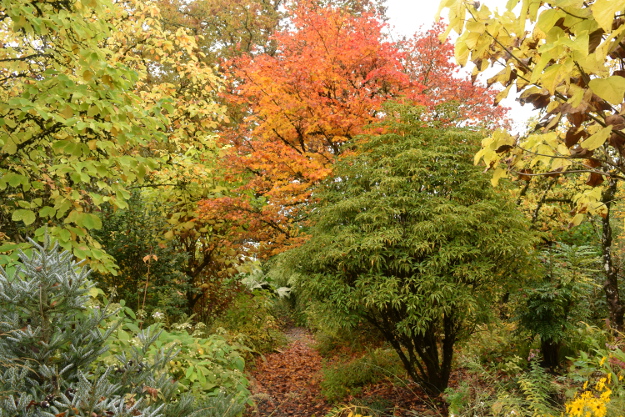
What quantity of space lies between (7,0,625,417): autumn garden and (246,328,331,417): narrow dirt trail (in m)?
0.05

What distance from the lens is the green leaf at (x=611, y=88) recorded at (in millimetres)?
1255

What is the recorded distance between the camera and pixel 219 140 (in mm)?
8672

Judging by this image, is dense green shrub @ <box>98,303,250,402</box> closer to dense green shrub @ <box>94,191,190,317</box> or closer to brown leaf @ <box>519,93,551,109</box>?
brown leaf @ <box>519,93,551,109</box>

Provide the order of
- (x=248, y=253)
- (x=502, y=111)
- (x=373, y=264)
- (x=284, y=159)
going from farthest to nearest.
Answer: (x=502, y=111), (x=248, y=253), (x=284, y=159), (x=373, y=264)

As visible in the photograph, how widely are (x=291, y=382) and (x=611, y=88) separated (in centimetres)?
684

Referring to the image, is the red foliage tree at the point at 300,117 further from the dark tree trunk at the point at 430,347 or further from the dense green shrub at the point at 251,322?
the dark tree trunk at the point at 430,347

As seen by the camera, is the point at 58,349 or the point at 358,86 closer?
the point at 58,349

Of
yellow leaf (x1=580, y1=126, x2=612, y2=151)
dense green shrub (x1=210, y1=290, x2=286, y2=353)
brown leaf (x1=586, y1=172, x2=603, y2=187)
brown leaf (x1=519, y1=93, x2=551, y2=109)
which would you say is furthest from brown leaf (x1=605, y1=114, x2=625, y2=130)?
dense green shrub (x1=210, y1=290, x2=286, y2=353)

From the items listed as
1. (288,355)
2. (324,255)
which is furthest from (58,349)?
(288,355)

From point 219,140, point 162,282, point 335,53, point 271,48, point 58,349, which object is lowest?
point 58,349

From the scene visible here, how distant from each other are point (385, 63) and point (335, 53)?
0.93m

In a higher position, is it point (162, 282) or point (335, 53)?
point (335, 53)

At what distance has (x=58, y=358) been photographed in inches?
85.1

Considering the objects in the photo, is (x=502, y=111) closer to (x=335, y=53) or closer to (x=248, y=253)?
(x=335, y=53)
